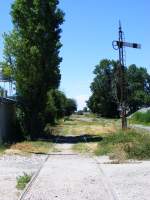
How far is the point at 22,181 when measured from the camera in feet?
53.8

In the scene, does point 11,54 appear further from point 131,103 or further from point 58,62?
point 131,103

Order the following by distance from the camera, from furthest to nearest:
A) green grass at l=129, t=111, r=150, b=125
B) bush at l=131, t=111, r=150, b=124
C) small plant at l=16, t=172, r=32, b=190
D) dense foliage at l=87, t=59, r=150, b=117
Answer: dense foliage at l=87, t=59, r=150, b=117 → bush at l=131, t=111, r=150, b=124 → green grass at l=129, t=111, r=150, b=125 → small plant at l=16, t=172, r=32, b=190

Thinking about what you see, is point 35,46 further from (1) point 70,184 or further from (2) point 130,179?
(1) point 70,184

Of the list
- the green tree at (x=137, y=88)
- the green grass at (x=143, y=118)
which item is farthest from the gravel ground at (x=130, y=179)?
the green tree at (x=137, y=88)

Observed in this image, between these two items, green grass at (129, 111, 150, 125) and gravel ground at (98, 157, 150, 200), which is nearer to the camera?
gravel ground at (98, 157, 150, 200)

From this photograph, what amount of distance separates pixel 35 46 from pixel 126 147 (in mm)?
18060

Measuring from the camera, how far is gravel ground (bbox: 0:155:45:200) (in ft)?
47.1

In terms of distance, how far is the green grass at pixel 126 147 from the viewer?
24219mm

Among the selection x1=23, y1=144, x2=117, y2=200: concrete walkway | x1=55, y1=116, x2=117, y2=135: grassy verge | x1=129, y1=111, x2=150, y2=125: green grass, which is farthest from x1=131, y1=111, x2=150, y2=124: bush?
x1=23, y1=144, x2=117, y2=200: concrete walkway

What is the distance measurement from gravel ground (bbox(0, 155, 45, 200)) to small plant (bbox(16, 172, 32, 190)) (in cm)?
14

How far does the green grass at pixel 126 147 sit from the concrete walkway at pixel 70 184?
3.23m

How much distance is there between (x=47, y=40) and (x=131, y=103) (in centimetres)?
11880

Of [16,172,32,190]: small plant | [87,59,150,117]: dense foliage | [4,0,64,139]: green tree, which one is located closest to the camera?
[16,172,32,190]: small plant

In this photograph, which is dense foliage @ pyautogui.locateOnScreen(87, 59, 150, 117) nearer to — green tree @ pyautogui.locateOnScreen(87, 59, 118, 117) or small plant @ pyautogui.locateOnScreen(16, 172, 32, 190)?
green tree @ pyautogui.locateOnScreen(87, 59, 118, 117)
